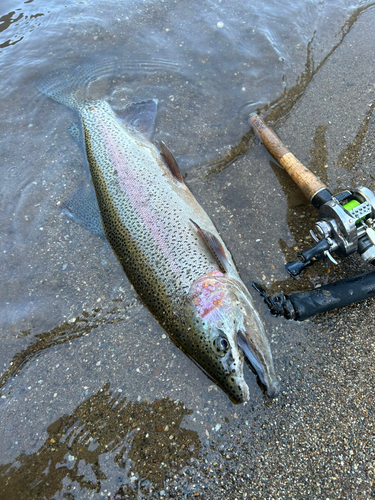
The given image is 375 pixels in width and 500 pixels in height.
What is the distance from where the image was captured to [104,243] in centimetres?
355

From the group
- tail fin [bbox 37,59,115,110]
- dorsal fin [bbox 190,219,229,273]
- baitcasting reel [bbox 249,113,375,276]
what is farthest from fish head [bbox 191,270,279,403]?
tail fin [bbox 37,59,115,110]

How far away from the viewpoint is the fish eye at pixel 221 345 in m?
2.55

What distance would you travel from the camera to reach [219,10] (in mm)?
5438

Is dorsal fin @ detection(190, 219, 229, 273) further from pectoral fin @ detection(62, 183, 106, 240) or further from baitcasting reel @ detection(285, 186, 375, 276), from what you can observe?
pectoral fin @ detection(62, 183, 106, 240)

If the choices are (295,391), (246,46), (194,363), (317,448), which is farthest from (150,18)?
(317,448)

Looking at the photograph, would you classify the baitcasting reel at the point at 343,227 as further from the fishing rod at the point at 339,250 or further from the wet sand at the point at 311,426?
the wet sand at the point at 311,426

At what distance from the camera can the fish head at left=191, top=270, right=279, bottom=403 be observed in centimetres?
254

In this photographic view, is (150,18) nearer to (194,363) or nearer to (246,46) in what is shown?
(246,46)

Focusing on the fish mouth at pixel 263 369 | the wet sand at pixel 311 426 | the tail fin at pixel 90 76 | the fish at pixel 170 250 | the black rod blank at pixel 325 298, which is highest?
the tail fin at pixel 90 76

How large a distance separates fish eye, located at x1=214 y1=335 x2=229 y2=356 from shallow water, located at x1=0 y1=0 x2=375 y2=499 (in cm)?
44

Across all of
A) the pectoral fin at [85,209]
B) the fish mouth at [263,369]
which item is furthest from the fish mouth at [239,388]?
the pectoral fin at [85,209]

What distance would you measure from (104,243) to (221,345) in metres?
1.78

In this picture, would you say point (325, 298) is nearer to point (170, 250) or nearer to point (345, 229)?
point (345, 229)

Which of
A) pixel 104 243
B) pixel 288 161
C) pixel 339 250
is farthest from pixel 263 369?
pixel 288 161
